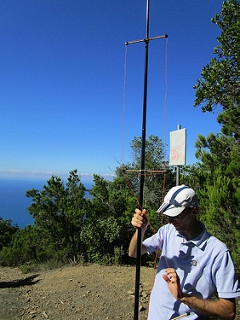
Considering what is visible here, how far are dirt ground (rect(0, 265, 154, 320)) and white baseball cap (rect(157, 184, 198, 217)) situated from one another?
11.4 ft

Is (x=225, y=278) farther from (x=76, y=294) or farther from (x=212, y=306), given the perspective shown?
(x=76, y=294)

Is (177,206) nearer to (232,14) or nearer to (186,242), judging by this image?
(186,242)

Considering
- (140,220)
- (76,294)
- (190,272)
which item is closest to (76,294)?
(76,294)

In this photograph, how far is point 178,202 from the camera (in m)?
1.78

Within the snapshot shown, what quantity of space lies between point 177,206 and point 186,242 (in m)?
0.24

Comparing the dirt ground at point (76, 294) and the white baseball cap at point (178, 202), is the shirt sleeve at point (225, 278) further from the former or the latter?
the dirt ground at point (76, 294)

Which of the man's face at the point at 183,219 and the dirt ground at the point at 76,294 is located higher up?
the man's face at the point at 183,219

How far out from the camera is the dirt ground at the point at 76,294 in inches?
189

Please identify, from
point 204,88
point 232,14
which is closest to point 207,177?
point 204,88

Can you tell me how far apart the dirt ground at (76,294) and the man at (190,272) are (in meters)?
3.15

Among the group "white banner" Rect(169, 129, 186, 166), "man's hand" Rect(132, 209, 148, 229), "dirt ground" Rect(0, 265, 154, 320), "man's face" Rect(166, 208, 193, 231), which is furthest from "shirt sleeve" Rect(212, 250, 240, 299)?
"dirt ground" Rect(0, 265, 154, 320)

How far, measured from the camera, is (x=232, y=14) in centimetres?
526

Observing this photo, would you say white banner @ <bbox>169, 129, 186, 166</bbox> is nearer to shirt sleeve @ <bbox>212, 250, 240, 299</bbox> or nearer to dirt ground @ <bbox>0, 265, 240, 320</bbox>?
shirt sleeve @ <bbox>212, 250, 240, 299</bbox>

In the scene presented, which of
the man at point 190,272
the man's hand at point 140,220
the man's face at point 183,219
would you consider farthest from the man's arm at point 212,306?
the man's hand at point 140,220
